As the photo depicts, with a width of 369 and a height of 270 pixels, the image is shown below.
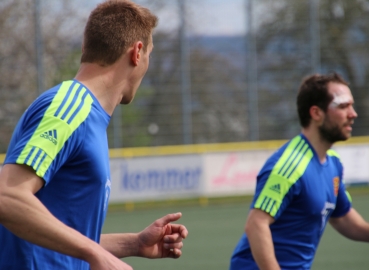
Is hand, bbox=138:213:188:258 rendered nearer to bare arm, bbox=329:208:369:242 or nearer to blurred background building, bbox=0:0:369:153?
bare arm, bbox=329:208:369:242

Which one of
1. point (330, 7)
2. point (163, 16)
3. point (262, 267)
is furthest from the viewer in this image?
point (330, 7)

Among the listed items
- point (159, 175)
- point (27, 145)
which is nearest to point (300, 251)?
point (27, 145)

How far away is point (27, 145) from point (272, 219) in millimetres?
2136

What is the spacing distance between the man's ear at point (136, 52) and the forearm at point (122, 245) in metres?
0.81

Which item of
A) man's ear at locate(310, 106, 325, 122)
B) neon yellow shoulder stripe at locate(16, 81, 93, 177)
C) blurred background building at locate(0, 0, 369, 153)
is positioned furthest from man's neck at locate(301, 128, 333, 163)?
blurred background building at locate(0, 0, 369, 153)

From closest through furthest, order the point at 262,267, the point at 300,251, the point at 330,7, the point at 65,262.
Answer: the point at 65,262, the point at 262,267, the point at 300,251, the point at 330,7

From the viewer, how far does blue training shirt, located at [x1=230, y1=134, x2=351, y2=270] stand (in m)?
4.30

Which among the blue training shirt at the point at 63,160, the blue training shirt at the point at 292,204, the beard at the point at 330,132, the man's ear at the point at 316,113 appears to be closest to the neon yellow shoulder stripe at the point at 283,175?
the blue training shirt at the point at 292,204

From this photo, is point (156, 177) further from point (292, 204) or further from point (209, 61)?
point (292, 204)

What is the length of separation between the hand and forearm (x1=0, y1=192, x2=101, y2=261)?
74cm

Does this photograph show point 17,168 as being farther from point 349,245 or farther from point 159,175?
point 159,175

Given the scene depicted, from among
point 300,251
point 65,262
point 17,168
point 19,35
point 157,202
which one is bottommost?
point 157,202

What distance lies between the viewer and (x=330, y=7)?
826 inches

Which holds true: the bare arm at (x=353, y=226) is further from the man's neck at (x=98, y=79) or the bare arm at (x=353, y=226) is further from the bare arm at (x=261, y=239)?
the man's neck at (x=98, y=79)
